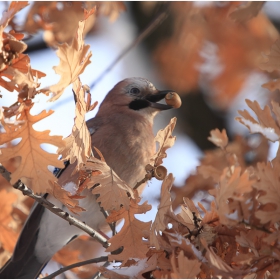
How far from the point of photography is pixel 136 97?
139 inches

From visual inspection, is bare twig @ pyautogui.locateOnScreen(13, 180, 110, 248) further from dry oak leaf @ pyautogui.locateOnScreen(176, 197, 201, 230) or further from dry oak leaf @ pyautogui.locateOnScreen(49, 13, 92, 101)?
dry oak leaf @ pyautogui.locateOnScreen(176, 197, 201, 230)

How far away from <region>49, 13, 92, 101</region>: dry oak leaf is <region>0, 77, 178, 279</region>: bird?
4.26 ft

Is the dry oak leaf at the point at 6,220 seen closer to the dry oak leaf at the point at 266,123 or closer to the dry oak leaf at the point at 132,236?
the dry oak leaf at the point at 132,236

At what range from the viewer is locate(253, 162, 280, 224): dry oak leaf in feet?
4.95

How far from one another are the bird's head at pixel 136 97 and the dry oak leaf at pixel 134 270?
5.51 ft

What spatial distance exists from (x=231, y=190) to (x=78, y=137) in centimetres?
53

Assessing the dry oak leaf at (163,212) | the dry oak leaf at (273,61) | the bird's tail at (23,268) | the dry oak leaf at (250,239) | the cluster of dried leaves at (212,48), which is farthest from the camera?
the cluster of dried leaves at (212,48)

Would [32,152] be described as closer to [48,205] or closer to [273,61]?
[48,205]

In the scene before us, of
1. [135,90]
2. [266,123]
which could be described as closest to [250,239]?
[266,123]

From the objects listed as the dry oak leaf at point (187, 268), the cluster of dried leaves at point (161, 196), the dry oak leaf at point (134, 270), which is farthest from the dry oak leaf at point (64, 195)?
the dry oak leaf at point (187, 268)

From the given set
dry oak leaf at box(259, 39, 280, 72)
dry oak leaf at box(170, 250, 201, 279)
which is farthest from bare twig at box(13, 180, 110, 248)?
dry oak leaf at box(259, 39, 280, 72)

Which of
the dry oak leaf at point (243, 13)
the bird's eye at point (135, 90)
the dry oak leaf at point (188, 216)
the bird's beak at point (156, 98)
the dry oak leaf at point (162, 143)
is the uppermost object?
the dry oak leaf at point (162, 143)

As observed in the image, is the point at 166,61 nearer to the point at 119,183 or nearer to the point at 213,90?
the point at 213,90

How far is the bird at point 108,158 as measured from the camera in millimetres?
3004
